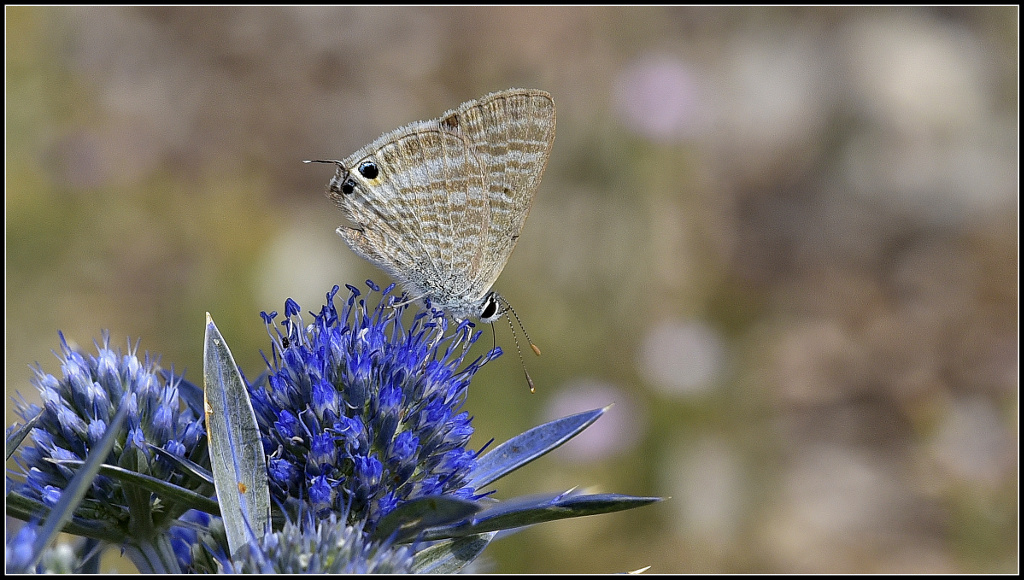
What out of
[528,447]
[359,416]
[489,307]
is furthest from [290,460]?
[489,307]

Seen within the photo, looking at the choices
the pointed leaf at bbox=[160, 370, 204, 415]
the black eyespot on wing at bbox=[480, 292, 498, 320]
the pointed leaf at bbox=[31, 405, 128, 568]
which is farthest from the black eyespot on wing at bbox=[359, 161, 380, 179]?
the pointed leaf at bbox=[31, 405, 128, 568]

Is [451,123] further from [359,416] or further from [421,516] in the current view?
[421,516]

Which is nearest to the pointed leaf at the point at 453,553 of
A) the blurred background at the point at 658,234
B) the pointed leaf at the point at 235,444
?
the pointed leaf at the point at 235,444

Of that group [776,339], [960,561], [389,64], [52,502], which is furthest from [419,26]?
[52,502]

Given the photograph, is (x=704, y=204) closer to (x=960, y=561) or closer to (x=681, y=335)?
(x=681, y=335)

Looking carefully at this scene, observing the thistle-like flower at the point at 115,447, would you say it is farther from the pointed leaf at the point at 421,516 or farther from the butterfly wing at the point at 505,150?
the butterfly wing at the point at 505,150

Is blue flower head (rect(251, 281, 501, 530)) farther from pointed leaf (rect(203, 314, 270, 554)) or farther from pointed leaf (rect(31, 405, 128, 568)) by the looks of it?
pointed leaf (rect(31, 405, 128, 568))
